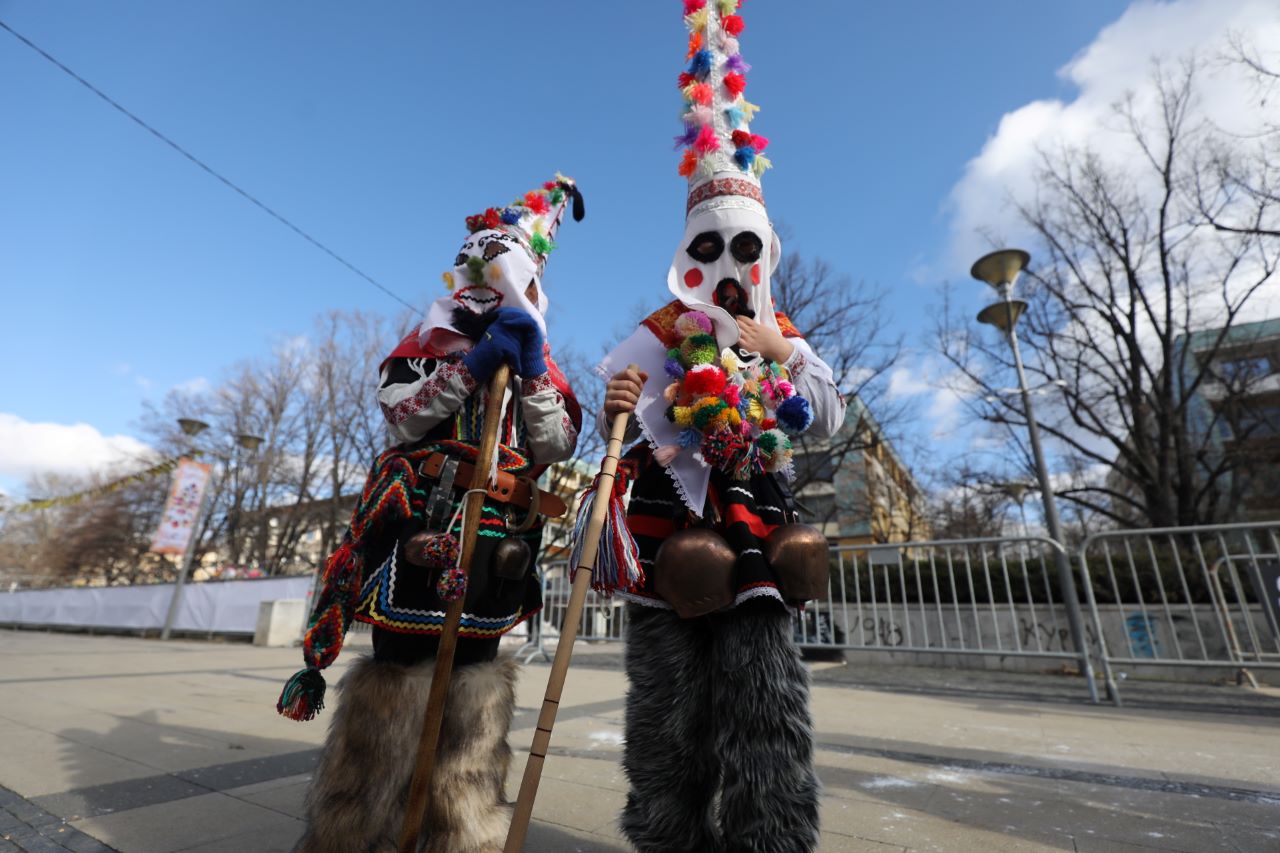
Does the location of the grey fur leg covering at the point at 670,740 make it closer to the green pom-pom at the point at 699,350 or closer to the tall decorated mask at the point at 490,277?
the green pom-pom at the point at 699,350

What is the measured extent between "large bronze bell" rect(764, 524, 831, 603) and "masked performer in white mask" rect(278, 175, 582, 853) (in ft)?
2.45

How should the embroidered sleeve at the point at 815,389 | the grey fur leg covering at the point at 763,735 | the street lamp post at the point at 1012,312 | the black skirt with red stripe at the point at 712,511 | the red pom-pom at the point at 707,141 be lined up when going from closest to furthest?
the grey fur leg covering at the point at 763,735 < the black skirt with red stripe at the point at 712,511 < the embroidered sleeve at the point at 815,389 < the red pom-pom at the point at 707,141 < the street lamp post at the point at 1012,312

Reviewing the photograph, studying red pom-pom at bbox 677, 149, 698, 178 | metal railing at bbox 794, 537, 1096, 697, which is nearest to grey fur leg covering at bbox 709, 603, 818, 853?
red pom-pom at bbox 677, 149, 698, 178

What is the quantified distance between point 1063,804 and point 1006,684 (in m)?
4.47

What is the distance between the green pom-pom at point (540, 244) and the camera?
2.20 m

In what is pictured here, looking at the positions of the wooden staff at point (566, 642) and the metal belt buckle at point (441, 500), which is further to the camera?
the metal belt buckle at point (441, 500)

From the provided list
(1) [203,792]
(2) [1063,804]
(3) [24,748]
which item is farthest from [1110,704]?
(3) [24,748]

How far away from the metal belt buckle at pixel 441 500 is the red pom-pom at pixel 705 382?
2.44 feet

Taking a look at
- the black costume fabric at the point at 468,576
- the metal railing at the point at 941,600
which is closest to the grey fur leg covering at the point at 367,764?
the black costume fabric at the point at 468,576

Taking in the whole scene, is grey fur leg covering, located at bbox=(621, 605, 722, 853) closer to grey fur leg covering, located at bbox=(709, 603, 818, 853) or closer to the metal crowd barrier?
grey fur leg covering, located at bbox=(709, 603, 818, 853)

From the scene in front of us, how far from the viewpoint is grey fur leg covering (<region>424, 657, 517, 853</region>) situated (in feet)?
5.02

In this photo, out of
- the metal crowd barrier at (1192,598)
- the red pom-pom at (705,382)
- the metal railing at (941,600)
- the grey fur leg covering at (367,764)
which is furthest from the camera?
the metal railing at (941,600)

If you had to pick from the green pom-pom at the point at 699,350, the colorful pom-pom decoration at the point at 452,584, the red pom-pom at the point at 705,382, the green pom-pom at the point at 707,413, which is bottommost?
the colorful pom-pom decoration at the point at 452,584

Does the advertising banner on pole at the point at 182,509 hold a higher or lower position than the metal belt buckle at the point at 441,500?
higher
